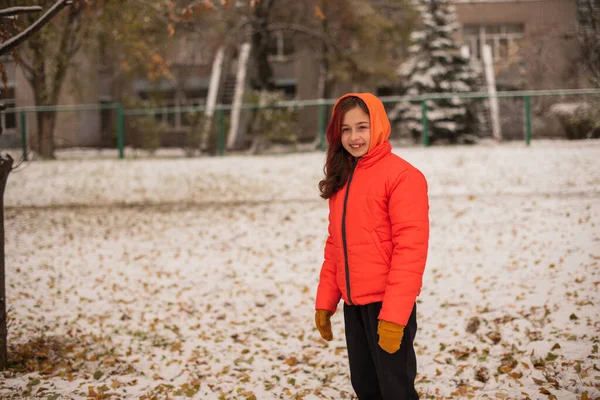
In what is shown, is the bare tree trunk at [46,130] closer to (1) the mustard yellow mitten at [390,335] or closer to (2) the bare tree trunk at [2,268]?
(2) the bare tree trunk at [2,268]

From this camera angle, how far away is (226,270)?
9.08 metres

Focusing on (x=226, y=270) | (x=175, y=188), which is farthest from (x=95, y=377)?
(x=175, y=188)

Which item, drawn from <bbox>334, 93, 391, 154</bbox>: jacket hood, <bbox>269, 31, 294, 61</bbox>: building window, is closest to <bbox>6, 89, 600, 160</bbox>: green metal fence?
<bbox>269, 31, 294, 61</bbox>: building window

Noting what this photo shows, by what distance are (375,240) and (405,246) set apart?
160 millimetres

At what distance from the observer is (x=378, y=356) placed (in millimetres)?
3176

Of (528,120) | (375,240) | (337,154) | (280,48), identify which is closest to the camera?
(375,240)

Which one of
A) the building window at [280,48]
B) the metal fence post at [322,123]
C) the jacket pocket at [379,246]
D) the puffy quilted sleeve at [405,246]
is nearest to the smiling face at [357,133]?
the puffy quilted sleeve at [405,246]

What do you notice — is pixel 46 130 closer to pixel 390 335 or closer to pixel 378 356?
pixel 378 356

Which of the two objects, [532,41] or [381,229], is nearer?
[381,229]

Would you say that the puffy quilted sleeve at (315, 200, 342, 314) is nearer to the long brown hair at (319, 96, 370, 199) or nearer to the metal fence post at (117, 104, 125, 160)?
the long brown hair at (319, 96, 370, 199)

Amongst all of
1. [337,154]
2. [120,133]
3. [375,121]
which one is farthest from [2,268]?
[120,133]

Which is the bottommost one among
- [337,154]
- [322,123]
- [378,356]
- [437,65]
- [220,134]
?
[378,356]

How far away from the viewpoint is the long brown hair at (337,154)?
3270 millimetres

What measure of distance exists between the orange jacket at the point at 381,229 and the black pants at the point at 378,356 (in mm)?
105
